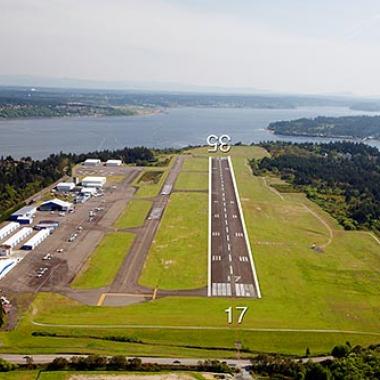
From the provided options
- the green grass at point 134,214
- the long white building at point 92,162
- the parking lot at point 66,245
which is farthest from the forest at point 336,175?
the long white building at point 92,162

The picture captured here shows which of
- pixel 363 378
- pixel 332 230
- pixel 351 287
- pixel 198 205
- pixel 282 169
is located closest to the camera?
pixel 363 378

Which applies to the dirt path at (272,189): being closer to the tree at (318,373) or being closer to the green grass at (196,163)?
the green grass at (196,163)

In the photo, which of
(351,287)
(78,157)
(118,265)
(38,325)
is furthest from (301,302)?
(78,157)

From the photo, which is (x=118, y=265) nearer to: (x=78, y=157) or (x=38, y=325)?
(x=38, y=325)

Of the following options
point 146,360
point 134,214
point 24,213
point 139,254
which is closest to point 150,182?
point 134,214

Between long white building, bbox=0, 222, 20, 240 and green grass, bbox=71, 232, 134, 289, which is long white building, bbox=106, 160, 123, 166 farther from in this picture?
green grass, bbox=71, 232, 134, 289

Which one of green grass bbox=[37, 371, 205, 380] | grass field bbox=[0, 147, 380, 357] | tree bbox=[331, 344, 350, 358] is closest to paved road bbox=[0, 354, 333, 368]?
grass field bbox=[0, 147, 380, 357]

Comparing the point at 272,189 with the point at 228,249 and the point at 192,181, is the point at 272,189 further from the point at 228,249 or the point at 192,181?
the point at 228,249
